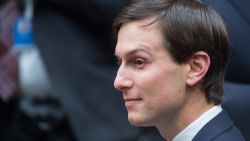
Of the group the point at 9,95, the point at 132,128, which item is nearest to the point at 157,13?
the point at 132,128

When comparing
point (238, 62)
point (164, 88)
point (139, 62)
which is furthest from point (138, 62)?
point (238, 62)

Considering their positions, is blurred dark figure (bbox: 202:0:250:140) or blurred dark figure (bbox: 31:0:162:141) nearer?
blurred dark figure (bbox: 202:0:250:140)

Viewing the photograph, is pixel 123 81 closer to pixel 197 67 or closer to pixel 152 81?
pixel 152 81

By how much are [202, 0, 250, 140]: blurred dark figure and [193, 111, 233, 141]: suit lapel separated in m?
0.64

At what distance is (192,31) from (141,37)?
0.18 meters

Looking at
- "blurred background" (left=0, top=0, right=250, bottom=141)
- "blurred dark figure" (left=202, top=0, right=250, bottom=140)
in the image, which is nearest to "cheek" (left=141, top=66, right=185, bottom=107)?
"blurred dark figure" (left=202, top=0, right=250, bottom=140)

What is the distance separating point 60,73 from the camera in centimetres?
A: 521

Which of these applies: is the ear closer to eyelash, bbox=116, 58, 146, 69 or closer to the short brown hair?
the short brown hair

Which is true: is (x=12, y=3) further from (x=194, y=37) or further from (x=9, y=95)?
(x=194, y=37)

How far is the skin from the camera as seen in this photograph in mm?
2691

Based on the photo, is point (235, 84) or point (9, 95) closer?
point (235, 84)

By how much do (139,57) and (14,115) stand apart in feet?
10.1

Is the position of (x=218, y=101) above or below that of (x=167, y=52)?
below

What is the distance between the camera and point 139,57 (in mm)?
2697
